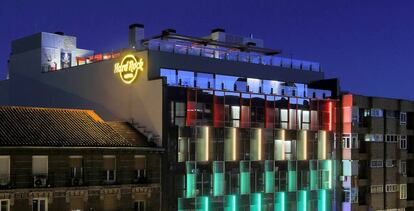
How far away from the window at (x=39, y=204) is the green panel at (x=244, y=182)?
21584mm

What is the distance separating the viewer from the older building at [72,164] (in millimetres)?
52656

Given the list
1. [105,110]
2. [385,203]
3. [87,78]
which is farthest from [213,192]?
[385,203]

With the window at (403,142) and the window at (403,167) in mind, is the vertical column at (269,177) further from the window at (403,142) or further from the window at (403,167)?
the window at (403,142)

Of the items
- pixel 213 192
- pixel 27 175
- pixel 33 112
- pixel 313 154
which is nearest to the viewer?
pixel 27 175

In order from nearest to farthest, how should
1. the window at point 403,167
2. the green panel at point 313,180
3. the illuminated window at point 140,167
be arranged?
the illuminated window at point 140,167 → the green panel at point 313,180 → the window at point 403,167

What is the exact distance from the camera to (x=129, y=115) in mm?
66000

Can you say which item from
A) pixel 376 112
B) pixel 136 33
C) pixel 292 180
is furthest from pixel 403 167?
pixel 136 33

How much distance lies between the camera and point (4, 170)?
5219 cm

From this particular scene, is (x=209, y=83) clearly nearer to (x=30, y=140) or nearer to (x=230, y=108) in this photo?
(x=230, y=108)

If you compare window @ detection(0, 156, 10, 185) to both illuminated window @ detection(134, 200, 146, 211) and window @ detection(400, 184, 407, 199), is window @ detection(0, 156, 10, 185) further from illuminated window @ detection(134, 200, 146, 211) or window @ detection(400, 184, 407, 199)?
window @ detection(400, 184, 407, 199)

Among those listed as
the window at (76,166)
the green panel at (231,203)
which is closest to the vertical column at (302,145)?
the green panel at (231,203)

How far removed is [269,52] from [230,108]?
1549 cm

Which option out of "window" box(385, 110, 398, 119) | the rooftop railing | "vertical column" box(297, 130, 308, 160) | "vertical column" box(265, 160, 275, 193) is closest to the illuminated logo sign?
the rooftop railing

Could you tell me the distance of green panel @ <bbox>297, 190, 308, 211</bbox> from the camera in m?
72.2
